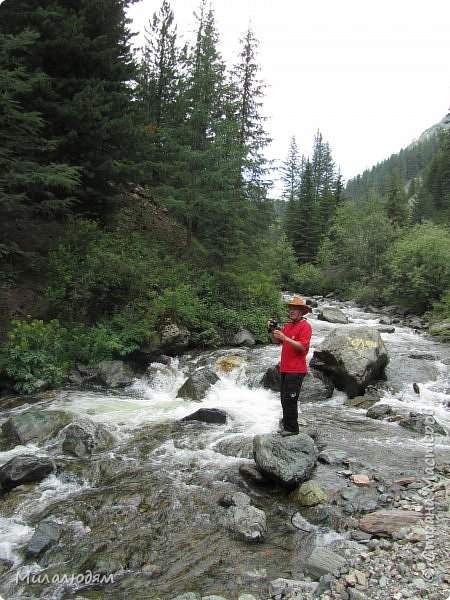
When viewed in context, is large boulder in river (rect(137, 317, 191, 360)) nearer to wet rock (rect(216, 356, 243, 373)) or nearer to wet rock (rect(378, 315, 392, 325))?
wet rock (rect(216, 356, 243, 373))

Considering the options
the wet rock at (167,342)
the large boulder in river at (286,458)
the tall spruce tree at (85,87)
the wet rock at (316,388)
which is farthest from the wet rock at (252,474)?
the tall spruce tree at (85,87)

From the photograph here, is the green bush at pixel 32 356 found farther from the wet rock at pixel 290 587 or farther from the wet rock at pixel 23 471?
the wet rock at pixel 290 587

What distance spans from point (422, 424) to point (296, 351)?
3827mm

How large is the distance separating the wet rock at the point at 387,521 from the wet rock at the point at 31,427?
5.95 metres

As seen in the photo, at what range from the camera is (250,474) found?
6.20m

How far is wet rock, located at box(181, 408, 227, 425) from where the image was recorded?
8625mm

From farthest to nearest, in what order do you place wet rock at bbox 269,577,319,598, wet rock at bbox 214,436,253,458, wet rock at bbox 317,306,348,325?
wet rock at bbox 317,306,348,325 → wet rock at bbox 214,436,253,458 → wet rock at bbox 269,577,319,598

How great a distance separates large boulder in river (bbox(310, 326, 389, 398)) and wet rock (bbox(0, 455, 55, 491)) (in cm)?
762

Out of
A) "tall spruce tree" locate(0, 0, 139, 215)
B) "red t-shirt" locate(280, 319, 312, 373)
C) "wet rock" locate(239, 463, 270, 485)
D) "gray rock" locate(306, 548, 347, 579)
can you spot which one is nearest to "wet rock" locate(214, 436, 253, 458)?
"wet rock" locate(239, 463, 270, 485)

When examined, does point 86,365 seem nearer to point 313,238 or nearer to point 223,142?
point 223,142

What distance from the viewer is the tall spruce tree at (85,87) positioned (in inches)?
501

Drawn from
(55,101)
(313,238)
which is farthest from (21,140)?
(313,238)

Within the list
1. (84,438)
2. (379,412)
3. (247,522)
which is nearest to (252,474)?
(247,522)

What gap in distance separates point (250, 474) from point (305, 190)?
151 feet
